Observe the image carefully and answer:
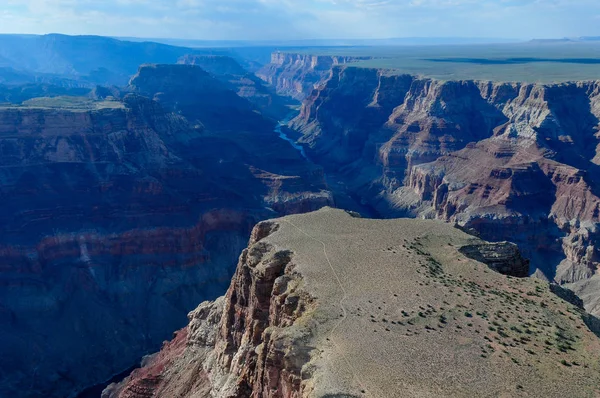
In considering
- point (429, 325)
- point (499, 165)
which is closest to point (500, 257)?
point (429, 325)

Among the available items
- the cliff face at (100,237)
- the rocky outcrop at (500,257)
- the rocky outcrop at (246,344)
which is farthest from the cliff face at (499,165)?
the rocky outcrop at (246,344)

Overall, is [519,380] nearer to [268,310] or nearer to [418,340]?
[418,340]

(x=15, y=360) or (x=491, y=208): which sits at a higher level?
(x=491, y=208)

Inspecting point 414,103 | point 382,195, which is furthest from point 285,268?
point 414,103

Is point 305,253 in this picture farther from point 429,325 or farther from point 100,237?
point 100,237

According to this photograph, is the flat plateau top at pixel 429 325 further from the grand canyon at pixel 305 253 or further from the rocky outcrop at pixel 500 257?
the rocky outcrop at pixel 500 257
